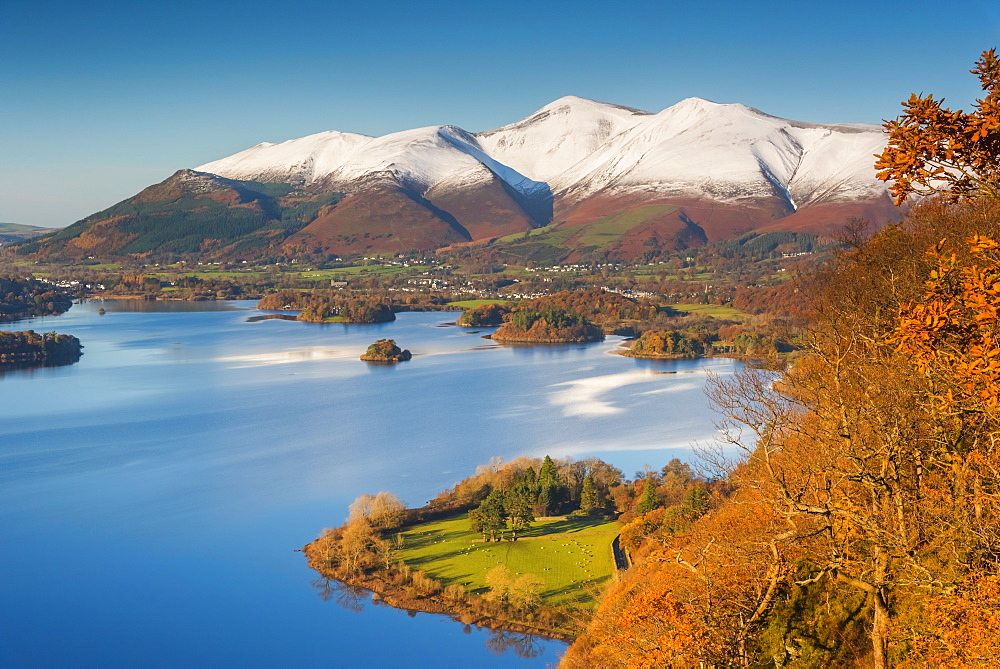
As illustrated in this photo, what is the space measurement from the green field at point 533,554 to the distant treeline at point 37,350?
2367cm

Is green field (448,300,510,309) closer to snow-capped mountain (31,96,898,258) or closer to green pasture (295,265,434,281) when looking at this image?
green pasture (295,265,434,281)

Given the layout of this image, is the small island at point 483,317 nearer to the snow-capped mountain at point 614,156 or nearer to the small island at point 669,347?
the small island at point 669,347

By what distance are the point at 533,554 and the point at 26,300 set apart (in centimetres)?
4504

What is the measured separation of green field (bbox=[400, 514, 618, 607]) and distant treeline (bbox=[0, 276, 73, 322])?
39270mm

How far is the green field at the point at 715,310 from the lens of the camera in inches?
1582

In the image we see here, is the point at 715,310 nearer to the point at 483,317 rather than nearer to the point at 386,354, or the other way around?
the point at 483,317

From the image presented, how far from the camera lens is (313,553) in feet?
43.4

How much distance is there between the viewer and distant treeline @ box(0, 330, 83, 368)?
3238 cm

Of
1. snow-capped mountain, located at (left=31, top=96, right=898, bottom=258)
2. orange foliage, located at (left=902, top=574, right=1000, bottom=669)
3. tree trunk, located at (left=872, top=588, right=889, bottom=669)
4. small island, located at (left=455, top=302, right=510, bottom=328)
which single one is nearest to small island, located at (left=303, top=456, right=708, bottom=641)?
tree trunk, located at (left=872, top=588, right=889, bottom=669)

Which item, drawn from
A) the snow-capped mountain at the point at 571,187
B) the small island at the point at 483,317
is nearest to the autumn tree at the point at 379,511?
the small island at the point at 483,317

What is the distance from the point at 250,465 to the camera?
1830cm

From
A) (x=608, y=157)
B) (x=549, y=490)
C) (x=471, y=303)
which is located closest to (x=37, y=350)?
(x=471, y=303)

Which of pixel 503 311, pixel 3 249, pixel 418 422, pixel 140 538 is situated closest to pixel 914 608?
pixel 140 538

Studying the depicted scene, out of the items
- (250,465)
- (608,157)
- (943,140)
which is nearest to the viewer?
(943,140)
